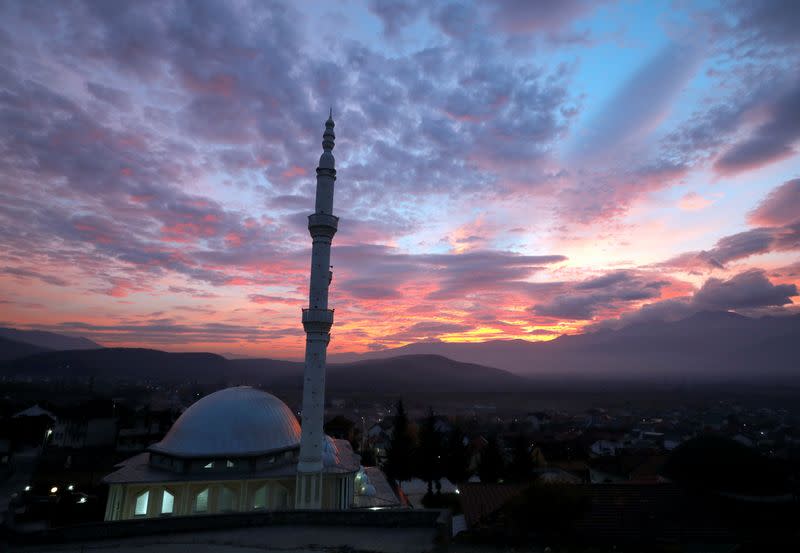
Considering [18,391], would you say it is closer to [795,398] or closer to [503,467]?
[503,467]

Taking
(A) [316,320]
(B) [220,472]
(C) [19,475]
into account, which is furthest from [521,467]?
(C) [19,475]

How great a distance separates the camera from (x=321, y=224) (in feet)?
103

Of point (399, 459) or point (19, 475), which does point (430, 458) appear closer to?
point (399, 459)

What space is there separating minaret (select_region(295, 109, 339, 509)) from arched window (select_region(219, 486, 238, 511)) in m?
4.62

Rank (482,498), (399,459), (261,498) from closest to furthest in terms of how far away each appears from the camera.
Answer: (482,498) < (261,498) < (399,459)

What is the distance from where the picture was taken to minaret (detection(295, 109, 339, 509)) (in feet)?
94.4

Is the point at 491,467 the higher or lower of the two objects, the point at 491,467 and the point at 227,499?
the lower

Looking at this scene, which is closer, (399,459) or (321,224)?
(321,224)

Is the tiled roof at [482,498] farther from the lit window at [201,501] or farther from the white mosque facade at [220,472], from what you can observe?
the lit window at [201,501]

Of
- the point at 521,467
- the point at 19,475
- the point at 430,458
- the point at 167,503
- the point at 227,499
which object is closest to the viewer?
the point at 167,503

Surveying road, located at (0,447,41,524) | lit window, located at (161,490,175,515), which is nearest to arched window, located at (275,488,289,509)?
lit window, located at (161,490,175,515)

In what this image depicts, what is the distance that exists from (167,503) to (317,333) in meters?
14.5

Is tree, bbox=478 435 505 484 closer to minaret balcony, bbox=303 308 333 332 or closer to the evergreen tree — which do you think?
the evergreen tree

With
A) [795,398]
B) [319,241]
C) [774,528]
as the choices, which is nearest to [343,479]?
[319,241]
